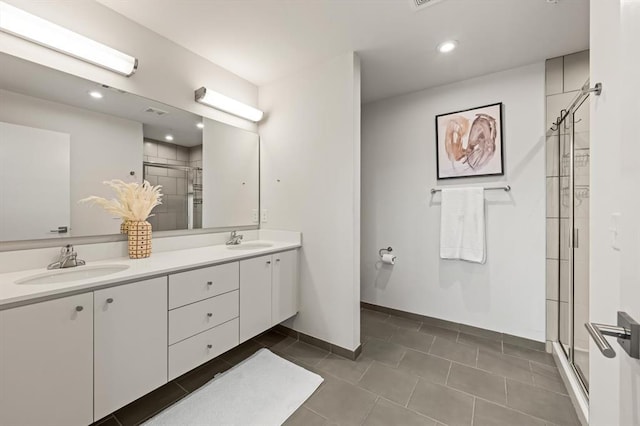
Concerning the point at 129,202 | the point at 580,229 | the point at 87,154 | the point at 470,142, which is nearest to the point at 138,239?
the point at 129,202

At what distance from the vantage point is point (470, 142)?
2.36 meters

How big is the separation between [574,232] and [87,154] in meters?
3.30

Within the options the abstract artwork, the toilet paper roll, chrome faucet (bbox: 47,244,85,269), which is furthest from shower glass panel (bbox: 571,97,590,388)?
chrome faucet (bbox: 47,244,85,269)

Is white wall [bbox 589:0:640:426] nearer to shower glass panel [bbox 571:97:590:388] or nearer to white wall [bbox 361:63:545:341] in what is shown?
shower glass panel [bbox 571:97:590:388]

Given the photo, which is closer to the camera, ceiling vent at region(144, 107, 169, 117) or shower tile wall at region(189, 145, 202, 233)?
ceiling vent at region(144, 107, 169, 117)

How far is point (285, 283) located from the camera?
2.15 m

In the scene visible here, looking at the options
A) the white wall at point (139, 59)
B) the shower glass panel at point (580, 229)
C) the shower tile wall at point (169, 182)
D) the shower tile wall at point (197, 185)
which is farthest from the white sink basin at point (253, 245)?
the shower glass panel at point (580, 229)

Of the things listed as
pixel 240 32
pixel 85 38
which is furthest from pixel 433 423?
pixel 85 38

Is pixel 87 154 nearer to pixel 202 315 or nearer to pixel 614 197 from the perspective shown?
pixel 202 315

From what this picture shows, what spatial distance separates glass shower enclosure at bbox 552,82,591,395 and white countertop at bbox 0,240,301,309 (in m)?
2.14

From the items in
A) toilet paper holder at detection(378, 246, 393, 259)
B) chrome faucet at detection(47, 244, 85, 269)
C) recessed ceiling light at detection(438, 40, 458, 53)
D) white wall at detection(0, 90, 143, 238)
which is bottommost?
toilet paper holder at detection(378, 246, 393, 259)

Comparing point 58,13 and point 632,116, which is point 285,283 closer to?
point 632,116

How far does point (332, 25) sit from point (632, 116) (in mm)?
1686

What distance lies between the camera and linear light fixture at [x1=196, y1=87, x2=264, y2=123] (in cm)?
204
